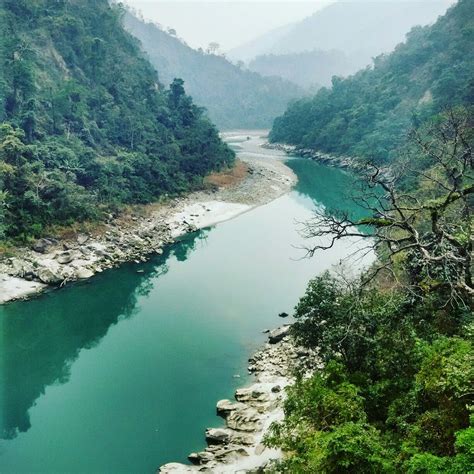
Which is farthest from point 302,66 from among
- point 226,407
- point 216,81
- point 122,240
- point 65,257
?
point 226,407

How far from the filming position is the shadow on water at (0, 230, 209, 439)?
563 inches

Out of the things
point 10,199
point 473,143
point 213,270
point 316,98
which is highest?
point 316,98

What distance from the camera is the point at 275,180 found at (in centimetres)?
4738

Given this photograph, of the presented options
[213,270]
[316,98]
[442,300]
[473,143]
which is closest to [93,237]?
[213,270]

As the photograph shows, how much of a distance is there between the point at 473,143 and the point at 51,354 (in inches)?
950

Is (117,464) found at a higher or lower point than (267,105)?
lower

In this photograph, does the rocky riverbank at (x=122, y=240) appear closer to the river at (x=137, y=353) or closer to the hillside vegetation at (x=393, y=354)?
the river at (x=137, y=353)

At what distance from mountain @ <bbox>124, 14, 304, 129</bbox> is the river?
3696 inches

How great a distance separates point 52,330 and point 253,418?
10.0 metres

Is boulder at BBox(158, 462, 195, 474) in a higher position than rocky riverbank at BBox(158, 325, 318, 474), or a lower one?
lower

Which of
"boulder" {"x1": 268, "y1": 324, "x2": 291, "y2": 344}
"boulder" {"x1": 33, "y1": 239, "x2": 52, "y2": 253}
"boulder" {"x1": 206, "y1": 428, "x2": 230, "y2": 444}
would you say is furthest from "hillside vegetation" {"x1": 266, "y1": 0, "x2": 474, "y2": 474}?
"boulder" {"x1": 33, "y1": 239, "x2": 52, "y2": 253}

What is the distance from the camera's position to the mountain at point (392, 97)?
4538 cm

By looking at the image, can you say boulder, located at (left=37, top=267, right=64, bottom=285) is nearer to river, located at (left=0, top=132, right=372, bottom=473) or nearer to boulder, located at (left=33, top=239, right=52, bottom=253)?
river, located at (left=0, top=132, right=372, bottom=473)

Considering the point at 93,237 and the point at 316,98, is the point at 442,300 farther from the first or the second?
the point at 316,98
